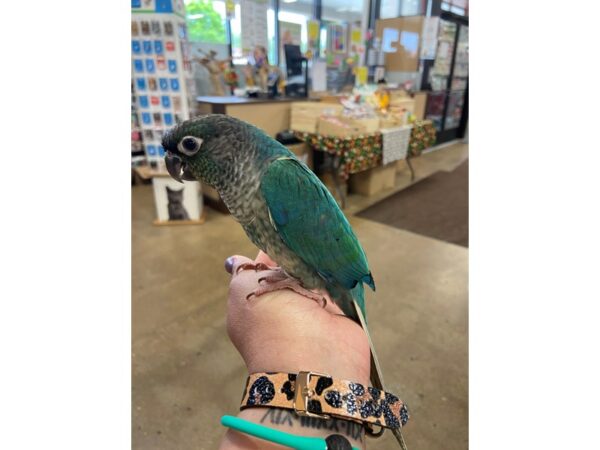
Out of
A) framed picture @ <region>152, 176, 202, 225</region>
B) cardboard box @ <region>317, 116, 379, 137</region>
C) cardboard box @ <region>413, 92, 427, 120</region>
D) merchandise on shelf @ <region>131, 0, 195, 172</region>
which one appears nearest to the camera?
merchandise on shelf @ <region>131, 0, 195, 172</region>

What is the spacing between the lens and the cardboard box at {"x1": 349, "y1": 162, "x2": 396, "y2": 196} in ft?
14.5

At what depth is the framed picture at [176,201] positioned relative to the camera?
3336 millimetres

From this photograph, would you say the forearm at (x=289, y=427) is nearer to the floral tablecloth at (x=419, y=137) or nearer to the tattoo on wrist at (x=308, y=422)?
the tattoo on wrist at (x=308, y=422)

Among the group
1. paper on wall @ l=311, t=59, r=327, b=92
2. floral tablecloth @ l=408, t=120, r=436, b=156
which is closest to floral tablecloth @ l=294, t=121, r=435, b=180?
floral tablecloth @ l=408, t=120, r=436, b=156

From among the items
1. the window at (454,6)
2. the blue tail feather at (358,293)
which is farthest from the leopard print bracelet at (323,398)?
the window at (454,6)

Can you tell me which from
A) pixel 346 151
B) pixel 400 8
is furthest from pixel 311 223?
pixel 400 8

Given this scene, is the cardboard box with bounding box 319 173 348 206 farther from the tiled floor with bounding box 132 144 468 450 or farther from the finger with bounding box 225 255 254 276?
the finger with bounding box 225 255 254 276

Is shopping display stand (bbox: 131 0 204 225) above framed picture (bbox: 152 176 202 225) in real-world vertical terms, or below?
above

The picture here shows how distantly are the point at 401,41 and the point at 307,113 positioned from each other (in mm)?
3355

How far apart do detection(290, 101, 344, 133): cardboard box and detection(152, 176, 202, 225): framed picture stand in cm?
126

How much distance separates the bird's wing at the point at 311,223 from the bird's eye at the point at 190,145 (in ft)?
0.54

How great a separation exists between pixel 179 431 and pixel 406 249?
2273 millimetres

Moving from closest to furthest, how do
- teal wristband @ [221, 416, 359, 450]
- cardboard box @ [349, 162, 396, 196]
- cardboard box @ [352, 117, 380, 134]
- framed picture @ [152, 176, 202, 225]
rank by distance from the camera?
teal wristband @ [221, 416, 359, 450], framed picture @ [152, 176, 202, 225], cardboard box @ [352, 117, 380, 134], cardboard box @ [349, 162, 396, 196]

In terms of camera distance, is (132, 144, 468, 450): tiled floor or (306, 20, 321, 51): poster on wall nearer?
(132, 144, 468, 450): tiled floor
